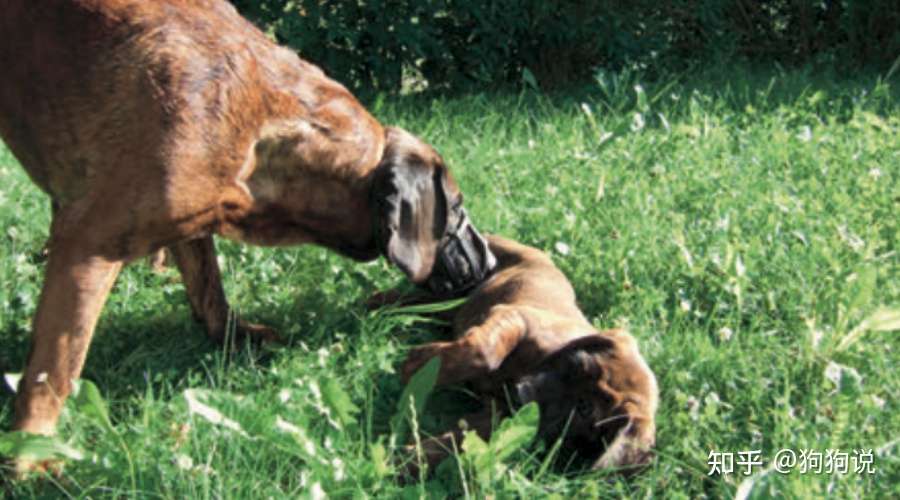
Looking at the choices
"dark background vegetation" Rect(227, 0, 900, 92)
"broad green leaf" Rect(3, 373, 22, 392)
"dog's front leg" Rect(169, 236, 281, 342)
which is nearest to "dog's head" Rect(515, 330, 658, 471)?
"dog's front leg" Rect(169, 236, 281, 342)

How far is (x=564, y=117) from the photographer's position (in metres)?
6.21

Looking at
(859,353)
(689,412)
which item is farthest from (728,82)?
(689,412)

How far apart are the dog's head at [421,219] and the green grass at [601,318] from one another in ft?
0.88

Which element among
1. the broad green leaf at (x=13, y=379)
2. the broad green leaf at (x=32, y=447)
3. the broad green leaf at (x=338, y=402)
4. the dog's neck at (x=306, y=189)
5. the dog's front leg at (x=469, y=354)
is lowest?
the dog's front leg at (x=469, y=354)

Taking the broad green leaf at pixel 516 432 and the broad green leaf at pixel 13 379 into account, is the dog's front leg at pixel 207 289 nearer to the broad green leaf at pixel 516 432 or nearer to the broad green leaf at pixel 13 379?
the broad green leaf at pixel 13 379

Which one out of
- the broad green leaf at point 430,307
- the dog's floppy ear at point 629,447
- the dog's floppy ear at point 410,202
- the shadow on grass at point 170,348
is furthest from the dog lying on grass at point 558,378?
the shadow on grass at point 170,348

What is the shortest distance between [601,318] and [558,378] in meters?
0.77

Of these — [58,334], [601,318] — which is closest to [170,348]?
[58,334]

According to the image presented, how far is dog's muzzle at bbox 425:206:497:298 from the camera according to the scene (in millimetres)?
3928

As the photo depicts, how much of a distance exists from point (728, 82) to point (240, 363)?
14.1 ft

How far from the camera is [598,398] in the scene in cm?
319

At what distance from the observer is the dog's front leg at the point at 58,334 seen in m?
3.07

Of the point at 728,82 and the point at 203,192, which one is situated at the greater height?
the point at 203,192

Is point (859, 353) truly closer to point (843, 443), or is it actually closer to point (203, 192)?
point (843, 443)
